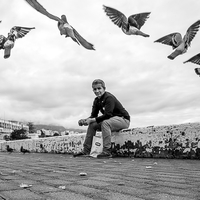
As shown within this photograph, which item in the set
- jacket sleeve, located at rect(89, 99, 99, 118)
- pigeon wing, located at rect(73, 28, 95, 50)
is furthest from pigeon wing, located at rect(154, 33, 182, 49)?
jacket sleeve, located at rect(89, 99, 99, 118)

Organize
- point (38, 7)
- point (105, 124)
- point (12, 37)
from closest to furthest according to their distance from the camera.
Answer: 1. point (38, 7)
2. point (12, 37)
3. point (105, 124)

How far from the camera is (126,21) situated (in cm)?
168

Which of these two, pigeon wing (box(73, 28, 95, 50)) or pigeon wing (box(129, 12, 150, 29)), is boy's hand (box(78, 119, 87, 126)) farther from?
pigeon wing (box(73, 28, 95, 50))

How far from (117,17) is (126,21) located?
0.06 m

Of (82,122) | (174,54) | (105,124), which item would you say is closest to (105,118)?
(105,124)

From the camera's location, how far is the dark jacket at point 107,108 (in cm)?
504

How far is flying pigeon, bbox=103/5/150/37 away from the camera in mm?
1627

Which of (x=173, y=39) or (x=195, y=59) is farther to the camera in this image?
(x=173, y=39)

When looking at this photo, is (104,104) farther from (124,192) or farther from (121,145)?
(124,192)

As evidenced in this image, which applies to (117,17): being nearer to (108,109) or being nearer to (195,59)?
(195,59)

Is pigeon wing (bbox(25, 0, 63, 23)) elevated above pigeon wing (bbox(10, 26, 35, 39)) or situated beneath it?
situated beneath

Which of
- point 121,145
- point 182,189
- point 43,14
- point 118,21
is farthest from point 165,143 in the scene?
point 43,14

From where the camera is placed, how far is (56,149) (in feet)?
26.1

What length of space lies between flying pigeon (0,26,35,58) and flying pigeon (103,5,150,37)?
1.66ft
